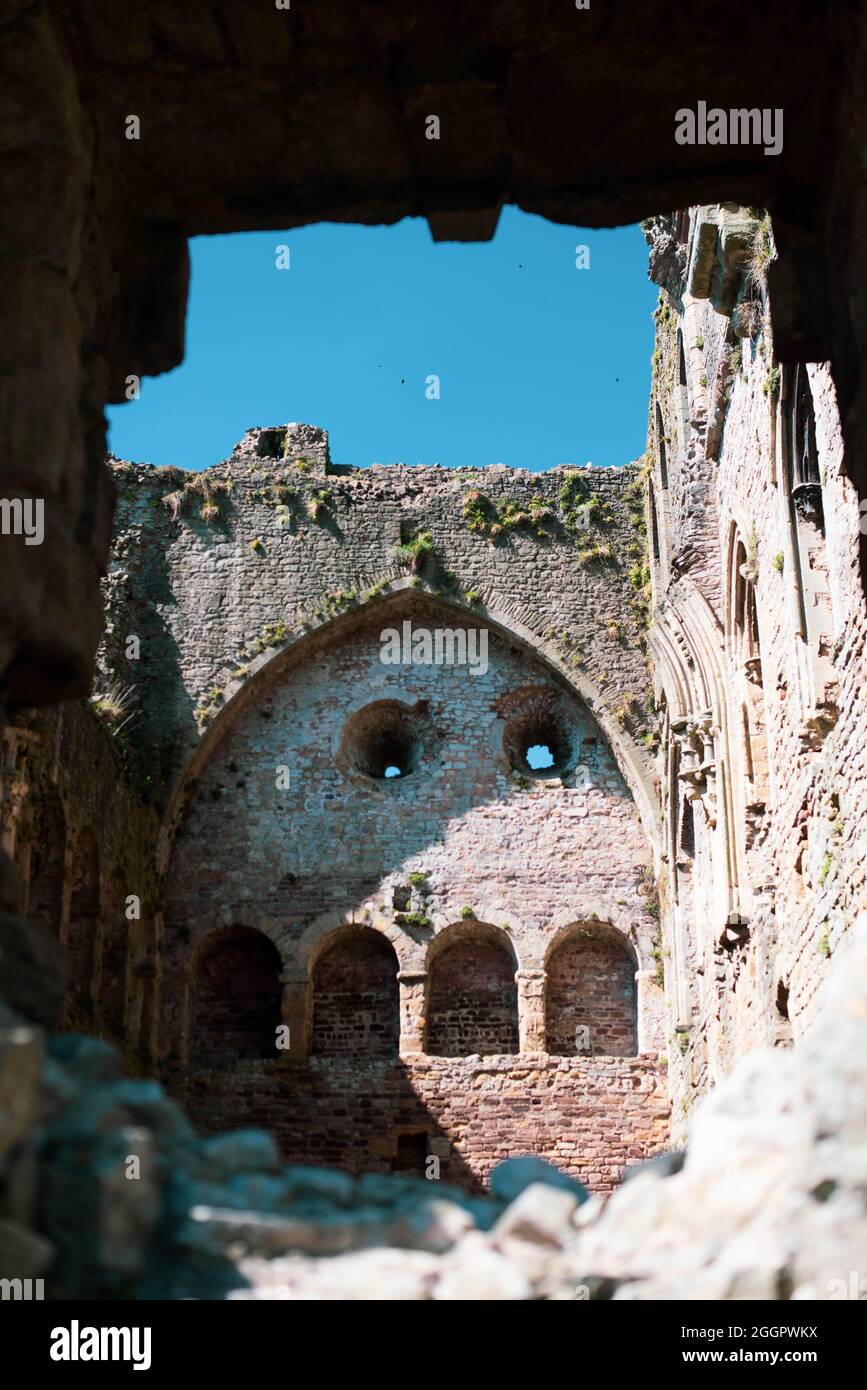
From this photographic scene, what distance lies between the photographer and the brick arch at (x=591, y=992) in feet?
54.3

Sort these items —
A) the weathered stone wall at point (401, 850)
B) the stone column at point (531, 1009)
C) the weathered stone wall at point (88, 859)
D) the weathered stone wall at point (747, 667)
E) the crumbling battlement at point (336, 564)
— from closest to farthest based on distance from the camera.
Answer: the weathered stone wall at point (747, 667)
the weathered stone wall at point (88, 859)
the stone column at point (531, 1009)
the weathered stone wall at point (401, 850)
the crumbling battlement at point (336, 564)

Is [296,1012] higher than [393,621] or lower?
lower

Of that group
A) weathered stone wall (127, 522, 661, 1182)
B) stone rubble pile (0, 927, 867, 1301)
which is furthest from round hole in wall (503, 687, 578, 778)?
stone rubble pile (0, 927, 867, 1301)

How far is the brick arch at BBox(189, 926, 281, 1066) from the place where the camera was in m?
16.8

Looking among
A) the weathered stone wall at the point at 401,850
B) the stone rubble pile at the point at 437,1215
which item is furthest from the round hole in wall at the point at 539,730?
the stone rubble pile at the point at 437,1215

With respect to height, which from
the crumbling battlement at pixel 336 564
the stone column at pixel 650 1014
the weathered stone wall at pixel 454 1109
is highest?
the crumbling battlement at pixel 336 564

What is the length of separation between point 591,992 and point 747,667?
522cm

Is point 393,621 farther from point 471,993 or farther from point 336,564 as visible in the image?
point 471,993

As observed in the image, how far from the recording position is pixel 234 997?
17047 millimetres

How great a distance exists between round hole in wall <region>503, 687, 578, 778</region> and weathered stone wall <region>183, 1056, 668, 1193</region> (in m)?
3.33

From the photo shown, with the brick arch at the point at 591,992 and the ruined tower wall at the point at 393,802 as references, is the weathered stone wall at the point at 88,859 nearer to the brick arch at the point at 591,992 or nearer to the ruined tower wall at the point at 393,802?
the ruined tower wall at the point at 393,802

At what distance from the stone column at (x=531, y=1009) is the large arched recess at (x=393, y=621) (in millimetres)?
1834

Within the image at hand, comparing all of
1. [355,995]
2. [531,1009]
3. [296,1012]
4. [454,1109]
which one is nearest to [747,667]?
[531,1009]

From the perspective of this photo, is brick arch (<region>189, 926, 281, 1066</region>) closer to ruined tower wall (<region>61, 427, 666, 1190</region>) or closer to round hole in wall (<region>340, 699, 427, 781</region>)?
ruined tower wall (<region>61, 427, 666, 1190</region>)
